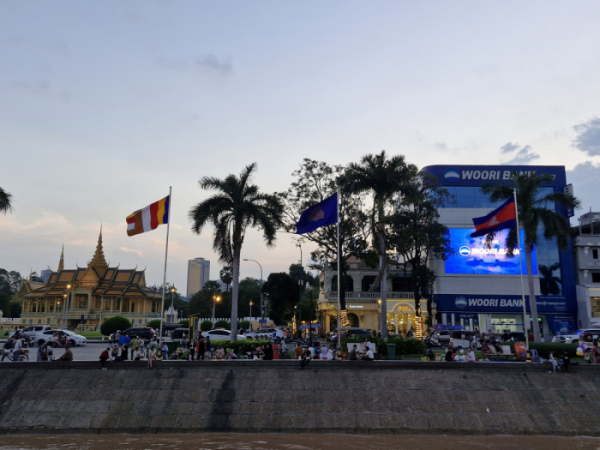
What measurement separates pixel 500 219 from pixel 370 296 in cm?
3320

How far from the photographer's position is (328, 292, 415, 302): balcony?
5697cm

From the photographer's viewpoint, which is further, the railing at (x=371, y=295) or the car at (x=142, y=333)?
the railing at (x=371, y=295)

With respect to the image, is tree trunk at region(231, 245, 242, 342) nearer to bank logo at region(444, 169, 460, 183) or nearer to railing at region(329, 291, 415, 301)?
railing at region(329, 291, 415, 301)

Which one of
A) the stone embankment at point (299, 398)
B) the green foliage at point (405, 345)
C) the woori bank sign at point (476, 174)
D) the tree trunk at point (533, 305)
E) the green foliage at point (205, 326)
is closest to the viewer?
the stone embankment at point (299, 398)

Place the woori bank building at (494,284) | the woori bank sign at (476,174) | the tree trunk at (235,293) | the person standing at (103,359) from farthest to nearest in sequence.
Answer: the woori bank sign at (476,174), the woori bank building at (494,284), the tree trunk at (235,293), the person standing at (103,359)

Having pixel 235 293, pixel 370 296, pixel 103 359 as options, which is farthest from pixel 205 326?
pixel 103 359

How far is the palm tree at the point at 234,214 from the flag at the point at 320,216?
7.26 meters

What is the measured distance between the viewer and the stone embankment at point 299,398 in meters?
17.8

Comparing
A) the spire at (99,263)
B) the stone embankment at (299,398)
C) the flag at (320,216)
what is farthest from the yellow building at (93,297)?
the stone embankment at (299,398)

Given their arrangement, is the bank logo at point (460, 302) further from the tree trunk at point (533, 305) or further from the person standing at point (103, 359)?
the person standing at point (103, 359)

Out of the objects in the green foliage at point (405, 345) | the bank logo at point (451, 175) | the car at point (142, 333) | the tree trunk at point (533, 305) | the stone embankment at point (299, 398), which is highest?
the bank logo at point (451, 175)

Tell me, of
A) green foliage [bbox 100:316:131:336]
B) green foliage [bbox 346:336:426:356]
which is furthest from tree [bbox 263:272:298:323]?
green foliage [bbox 346:336:426:356]

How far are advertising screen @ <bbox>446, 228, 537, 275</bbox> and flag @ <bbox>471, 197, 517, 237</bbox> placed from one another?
104ft

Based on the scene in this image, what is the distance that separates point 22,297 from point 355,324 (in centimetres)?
5847
